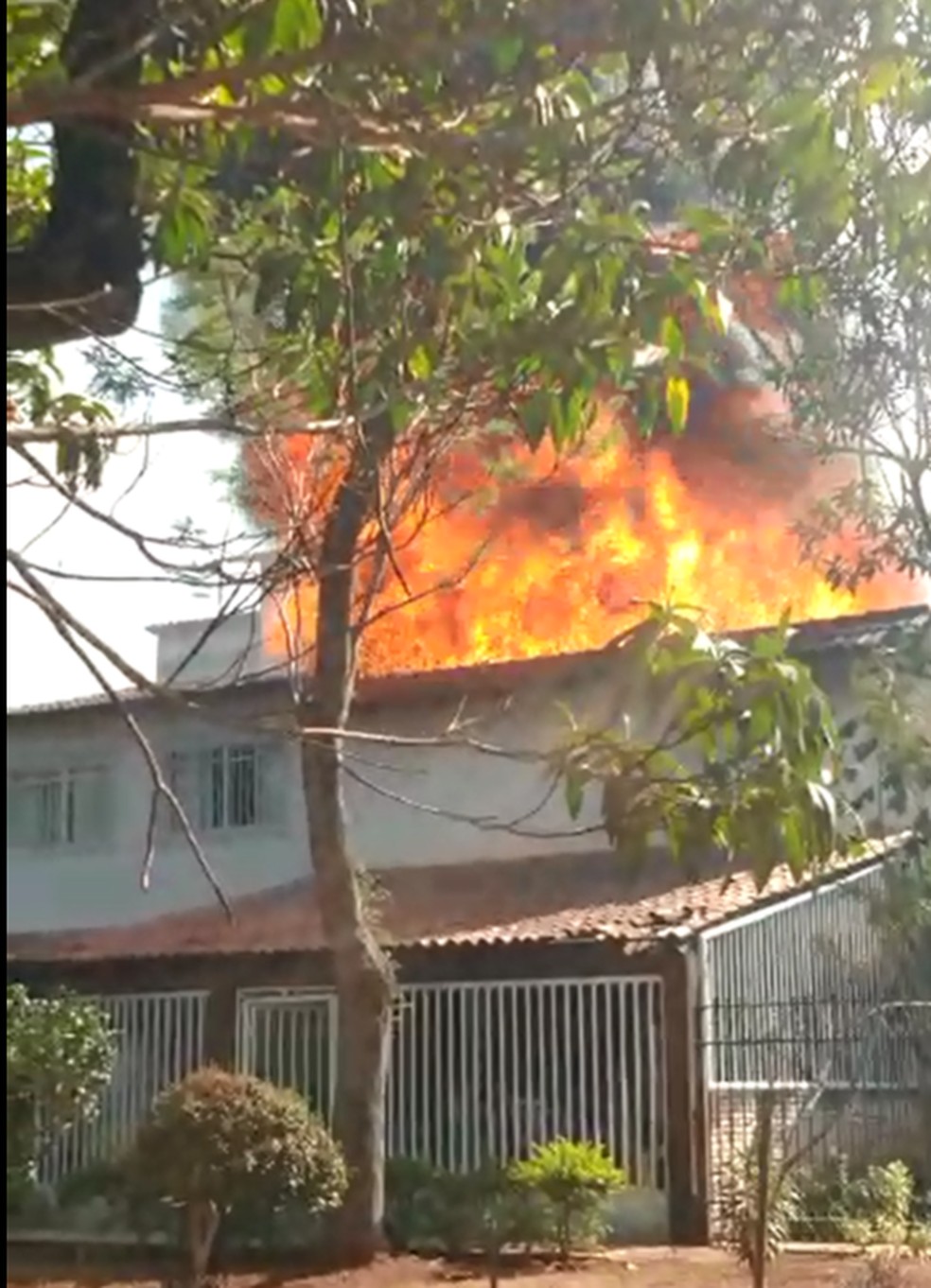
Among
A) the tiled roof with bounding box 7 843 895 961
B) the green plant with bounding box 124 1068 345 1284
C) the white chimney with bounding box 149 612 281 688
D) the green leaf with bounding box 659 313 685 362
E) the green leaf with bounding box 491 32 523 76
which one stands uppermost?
the green leaf with bounding box 491 32 523 76

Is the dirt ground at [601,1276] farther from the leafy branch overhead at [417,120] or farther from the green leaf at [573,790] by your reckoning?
the leafy branch overhead at [417,120]

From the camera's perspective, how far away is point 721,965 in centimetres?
1052

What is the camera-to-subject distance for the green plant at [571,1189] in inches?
366

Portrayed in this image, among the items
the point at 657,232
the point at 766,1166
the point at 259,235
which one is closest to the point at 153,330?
the point at 259,235

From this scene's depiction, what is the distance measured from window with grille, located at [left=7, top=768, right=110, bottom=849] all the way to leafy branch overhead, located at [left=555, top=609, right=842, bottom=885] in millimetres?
6010

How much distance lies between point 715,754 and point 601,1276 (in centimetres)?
548

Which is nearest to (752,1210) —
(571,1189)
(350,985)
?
(571,1189)

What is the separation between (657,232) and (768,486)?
263 inches

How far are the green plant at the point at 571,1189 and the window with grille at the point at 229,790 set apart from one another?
2392 millimetres

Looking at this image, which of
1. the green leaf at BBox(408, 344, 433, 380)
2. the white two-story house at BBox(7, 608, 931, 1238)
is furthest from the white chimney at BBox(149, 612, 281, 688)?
the white two-story house at BBox(7, 608, 931, 1238)

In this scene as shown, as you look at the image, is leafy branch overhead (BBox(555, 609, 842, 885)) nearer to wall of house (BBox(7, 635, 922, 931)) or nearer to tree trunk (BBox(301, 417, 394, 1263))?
wall of house (BBox(7, 635, 922, 931))

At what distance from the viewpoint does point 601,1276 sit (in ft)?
29.0

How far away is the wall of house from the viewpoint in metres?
7.79

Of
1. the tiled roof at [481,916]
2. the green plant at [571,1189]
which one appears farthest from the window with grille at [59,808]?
the green plant at [571,1189]
